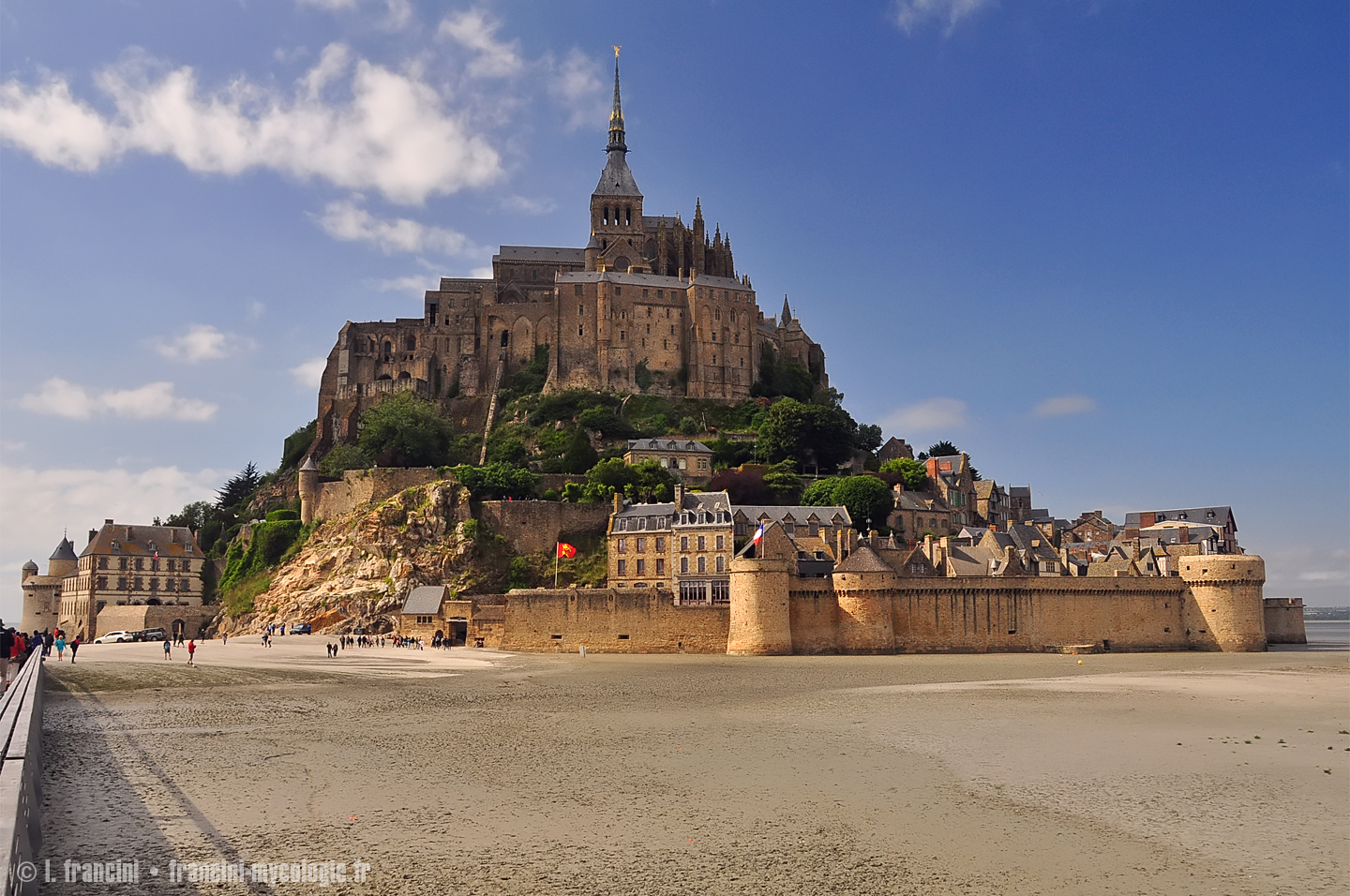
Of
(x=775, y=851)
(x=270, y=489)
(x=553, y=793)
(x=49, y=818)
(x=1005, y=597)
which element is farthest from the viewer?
(x=270, y=489)

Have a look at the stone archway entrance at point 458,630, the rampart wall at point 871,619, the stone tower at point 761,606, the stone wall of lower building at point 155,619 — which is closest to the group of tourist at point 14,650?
the stone wall of lower building at point 155,619

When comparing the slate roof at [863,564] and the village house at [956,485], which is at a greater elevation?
the village house at [956,485]

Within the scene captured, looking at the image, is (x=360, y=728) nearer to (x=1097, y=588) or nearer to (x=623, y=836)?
(x=623, y=836)

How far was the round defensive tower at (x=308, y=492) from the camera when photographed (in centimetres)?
6650

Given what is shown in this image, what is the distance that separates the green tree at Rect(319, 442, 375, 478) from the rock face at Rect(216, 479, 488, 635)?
35.7 ft

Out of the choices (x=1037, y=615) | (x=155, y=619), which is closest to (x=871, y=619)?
(x=1037, y=615)

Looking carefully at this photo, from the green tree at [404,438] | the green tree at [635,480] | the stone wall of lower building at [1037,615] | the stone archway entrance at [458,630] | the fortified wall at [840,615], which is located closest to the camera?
the fortified wall at [840,615]

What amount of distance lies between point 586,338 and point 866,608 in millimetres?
46675

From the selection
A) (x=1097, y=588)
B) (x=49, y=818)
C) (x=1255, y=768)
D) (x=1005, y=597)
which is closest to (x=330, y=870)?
(x=49, y=818)

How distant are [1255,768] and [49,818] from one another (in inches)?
749

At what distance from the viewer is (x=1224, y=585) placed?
51.2 meters

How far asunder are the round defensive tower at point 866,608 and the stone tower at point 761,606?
9.19 ft

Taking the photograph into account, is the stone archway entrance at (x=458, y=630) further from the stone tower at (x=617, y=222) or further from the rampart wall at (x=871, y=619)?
the stone tower at (x=617, y=222)

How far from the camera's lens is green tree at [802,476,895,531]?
215 ft
